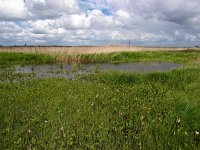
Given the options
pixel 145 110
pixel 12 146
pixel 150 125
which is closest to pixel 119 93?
pixel 145 110

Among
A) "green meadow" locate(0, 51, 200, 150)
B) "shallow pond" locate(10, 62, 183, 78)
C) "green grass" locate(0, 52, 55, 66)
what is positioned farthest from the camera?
"green grass" locate(0, 52, 55, 66)

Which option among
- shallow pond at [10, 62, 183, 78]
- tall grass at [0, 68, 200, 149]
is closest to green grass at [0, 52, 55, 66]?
shallow pond at [10, 62, 183, 78]

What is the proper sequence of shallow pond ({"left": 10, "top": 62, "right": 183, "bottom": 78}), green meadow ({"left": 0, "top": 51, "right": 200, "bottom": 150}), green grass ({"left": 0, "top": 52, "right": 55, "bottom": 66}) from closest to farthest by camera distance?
green meadow ({"left": 0, "top": 51, "right": 200, "bottom": 150})
shallow pond ({"left": 10, "top": 62, "right": 183, "bottom": 78})
green grass ({"left": 0, "top": 52, "right": 55, "bottom": 66})

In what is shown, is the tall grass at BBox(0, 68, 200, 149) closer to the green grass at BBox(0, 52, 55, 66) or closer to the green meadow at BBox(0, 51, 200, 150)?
the green meadow at BBox(0, 51, 200, 150)

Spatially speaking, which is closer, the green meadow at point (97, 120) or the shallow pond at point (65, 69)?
the green meadow at point (97, 120)

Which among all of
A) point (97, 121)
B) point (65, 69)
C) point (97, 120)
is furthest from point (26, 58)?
point (97, 121)

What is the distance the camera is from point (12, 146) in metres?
5.45

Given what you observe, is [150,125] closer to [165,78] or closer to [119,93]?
[119,93]

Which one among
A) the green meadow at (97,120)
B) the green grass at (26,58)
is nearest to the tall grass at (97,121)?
the green meadow at (97,120)

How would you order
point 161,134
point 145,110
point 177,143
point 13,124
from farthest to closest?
point 145,110
point 13,124
point 161,134
point 177,143

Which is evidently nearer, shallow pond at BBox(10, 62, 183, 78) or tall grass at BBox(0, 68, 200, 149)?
tall grass at BBox(0, 68, 200, 149)

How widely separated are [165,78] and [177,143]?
888 cm

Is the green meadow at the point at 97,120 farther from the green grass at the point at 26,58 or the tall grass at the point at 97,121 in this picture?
the green grass at the point at 26,58

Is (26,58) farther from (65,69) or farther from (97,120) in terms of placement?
(97,120)
